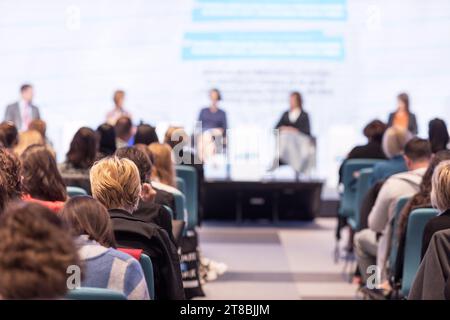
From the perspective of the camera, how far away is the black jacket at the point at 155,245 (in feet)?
11.3

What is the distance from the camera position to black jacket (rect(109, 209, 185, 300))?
3.43 meters

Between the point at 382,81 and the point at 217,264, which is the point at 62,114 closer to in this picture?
the point at 382,81

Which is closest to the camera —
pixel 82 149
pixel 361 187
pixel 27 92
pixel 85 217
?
pixel 85 217

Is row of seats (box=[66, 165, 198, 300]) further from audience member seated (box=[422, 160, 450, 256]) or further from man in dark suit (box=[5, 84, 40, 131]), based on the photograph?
man in dark suit (box=[5, 84, 40, 131])

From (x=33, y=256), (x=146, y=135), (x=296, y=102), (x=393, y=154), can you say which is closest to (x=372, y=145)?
(x=393, y=154)

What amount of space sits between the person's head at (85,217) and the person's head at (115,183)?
2.16ft

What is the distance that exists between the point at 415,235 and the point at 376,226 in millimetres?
985

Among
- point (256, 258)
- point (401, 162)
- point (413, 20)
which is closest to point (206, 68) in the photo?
point (413, 20)

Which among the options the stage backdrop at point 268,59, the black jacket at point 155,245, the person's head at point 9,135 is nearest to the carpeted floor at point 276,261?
the person's head at point 9,135

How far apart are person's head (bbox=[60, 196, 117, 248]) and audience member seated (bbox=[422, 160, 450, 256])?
1.54 m

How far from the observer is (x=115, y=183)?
347 centimetres

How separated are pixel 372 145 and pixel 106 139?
2.39 metres

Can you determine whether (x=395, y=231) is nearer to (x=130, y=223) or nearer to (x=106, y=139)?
(x=130, y=223)

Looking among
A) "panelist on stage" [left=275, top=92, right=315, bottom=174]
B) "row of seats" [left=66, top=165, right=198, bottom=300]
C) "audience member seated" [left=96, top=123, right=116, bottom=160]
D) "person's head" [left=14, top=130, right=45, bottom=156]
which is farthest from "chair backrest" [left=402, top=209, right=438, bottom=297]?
"panelist on stage" [left=275, top=92, right=315, bottom=174]
